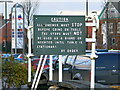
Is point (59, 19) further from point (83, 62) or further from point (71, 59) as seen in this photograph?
point (71, 59)

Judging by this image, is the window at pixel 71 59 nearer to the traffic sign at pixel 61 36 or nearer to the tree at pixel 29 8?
the traffic sign at pixel 61 36

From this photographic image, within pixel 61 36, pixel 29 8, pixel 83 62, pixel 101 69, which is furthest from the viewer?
pixel 29 8

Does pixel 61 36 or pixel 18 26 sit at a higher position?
pixel 18 26

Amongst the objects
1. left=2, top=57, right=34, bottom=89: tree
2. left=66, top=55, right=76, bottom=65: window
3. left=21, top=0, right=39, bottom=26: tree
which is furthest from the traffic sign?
left=21, top=0, right=39, bottom=26: tree

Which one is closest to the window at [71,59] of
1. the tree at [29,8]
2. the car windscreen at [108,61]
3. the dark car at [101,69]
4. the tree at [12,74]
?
the dark car at [101,69]

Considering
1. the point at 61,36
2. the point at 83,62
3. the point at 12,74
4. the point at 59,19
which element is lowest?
the point at 12,74

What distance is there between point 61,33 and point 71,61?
4042 millimetres

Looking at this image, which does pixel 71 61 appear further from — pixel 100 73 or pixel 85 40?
pixel 85 40

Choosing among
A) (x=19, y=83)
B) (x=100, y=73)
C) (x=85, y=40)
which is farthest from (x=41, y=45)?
(x=19, y=83)

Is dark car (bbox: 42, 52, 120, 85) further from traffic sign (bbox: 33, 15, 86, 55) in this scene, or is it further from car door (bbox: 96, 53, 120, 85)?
traffic sign (bbox: 33, 15, 86, 55)

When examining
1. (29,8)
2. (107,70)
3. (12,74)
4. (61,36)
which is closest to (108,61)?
(107,70)

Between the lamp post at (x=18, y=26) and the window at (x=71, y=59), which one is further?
the lamp post at (x=18, y=26)

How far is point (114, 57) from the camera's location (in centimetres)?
1011

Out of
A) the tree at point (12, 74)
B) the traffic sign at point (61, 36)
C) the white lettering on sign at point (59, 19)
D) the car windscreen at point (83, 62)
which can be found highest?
the white lettering on sign at point (59, 19)
